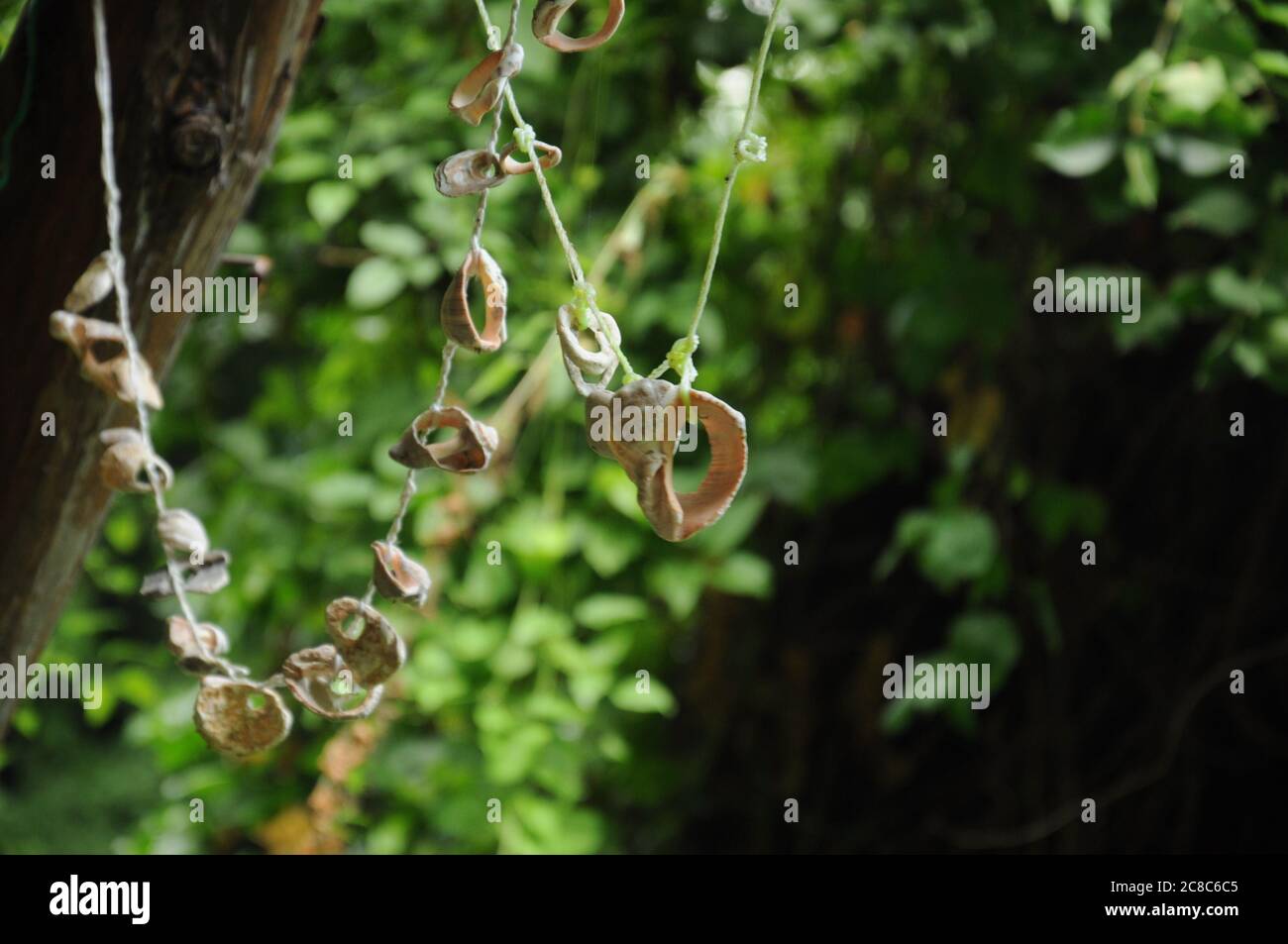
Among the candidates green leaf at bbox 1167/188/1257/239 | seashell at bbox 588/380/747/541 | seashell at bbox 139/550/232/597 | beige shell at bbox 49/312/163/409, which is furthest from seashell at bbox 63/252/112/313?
green leaf at bbox 1167/188/1257/239

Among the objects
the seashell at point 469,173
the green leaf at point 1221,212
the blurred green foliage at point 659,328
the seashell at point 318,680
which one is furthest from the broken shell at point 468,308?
the green leaf at point 1221,212

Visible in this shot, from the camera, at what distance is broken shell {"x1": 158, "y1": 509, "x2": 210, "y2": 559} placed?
1.62 feet

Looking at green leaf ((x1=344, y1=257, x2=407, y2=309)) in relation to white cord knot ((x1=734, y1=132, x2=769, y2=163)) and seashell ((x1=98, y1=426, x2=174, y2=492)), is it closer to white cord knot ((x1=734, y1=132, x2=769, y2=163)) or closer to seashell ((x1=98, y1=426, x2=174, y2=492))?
seashell ((x1=98, y1=426, x2=174, y2=492))

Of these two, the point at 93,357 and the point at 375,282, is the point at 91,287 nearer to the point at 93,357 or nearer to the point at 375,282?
the point at 93,357

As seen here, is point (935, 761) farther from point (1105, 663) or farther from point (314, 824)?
point (314, 824)

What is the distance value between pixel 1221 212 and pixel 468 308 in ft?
2.50

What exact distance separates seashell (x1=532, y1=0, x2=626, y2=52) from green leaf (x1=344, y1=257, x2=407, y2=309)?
64 centimetres

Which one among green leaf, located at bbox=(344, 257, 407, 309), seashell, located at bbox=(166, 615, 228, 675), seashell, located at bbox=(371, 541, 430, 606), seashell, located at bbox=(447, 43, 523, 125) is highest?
green leaf, located at bbox=(344, 257, 407, 309)

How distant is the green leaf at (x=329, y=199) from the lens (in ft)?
3.42

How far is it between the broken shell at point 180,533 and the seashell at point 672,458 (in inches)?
8.4

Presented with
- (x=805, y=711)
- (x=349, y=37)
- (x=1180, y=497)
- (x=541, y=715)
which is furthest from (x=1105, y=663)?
(x=349, y=37)

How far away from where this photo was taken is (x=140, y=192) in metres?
0.55

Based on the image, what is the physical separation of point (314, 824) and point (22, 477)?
0.57 meters

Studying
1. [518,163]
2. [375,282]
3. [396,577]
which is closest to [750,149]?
[518,163]
